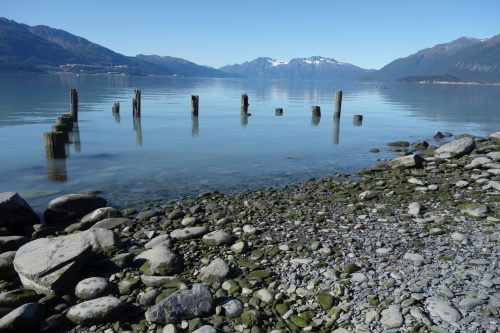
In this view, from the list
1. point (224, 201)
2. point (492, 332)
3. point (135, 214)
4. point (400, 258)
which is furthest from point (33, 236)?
point (492, 332)

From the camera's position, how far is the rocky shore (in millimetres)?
5715

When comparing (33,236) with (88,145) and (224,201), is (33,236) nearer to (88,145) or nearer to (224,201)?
(224,201)

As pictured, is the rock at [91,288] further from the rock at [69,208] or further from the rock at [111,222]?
the rock at [69,208]

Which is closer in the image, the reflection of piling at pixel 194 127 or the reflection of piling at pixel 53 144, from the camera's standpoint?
the reflection of piling at pixel 53 144

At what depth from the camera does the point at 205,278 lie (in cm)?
702

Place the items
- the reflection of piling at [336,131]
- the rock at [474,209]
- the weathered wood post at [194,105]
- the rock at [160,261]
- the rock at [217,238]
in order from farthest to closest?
the weathered wood post at [194,105] → the reflection of piling at [336,131] → the rock at [474,209] → the rock at [217,238] → the rock at [160,261]

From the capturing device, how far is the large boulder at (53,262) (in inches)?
263

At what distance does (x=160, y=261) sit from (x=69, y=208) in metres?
5.28

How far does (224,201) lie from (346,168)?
7.19 metres

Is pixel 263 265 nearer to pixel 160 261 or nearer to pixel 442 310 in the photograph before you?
pixel 160 261

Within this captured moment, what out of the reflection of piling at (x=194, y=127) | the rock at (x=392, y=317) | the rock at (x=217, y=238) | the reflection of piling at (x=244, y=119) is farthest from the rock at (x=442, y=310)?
the reflection of piling at (x=244, y=119)

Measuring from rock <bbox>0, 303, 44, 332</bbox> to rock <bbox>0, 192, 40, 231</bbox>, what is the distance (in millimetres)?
5149

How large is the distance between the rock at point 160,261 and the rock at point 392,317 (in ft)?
12.7

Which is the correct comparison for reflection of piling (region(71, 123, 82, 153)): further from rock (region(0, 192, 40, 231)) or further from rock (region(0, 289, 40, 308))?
rock (region(0, 289, 40, 308))
